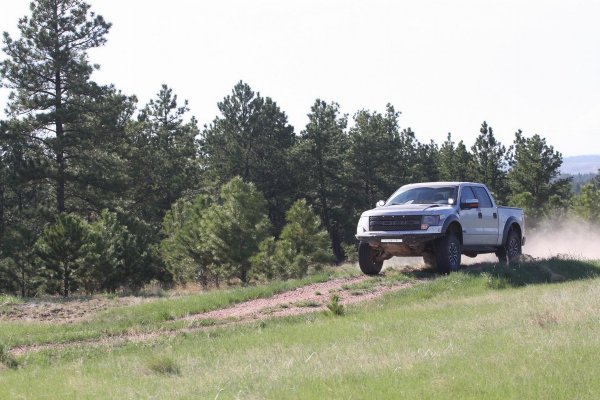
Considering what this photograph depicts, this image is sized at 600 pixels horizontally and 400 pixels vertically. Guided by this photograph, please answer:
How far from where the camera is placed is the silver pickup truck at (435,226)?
1412 cm

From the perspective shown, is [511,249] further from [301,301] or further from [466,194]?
[301,301]

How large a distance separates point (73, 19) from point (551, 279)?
2683cm

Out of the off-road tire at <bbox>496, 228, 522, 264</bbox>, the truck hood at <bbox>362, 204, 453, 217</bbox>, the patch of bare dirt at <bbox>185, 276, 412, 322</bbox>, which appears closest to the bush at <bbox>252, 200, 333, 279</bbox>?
the off-road tire at <bbox>496, 228, 522, 264</bbox>

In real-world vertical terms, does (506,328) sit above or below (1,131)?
below

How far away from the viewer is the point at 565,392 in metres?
5.56

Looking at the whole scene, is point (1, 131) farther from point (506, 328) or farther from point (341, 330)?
point (506, 328)

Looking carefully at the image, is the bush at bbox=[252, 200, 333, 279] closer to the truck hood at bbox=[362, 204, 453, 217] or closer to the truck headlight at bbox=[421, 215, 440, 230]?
the truck hood at bbox=[362, 204, 453, 217]

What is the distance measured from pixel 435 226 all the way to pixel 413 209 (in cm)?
65

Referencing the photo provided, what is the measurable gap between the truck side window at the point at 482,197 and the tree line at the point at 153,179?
14728mm

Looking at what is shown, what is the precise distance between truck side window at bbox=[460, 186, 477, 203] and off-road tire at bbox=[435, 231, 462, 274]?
3.40 ft

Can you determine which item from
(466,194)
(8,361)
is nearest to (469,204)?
(466,194)

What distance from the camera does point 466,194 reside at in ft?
50.8

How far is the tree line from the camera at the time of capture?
95.0 ft

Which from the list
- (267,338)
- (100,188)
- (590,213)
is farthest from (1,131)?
(590,213)
